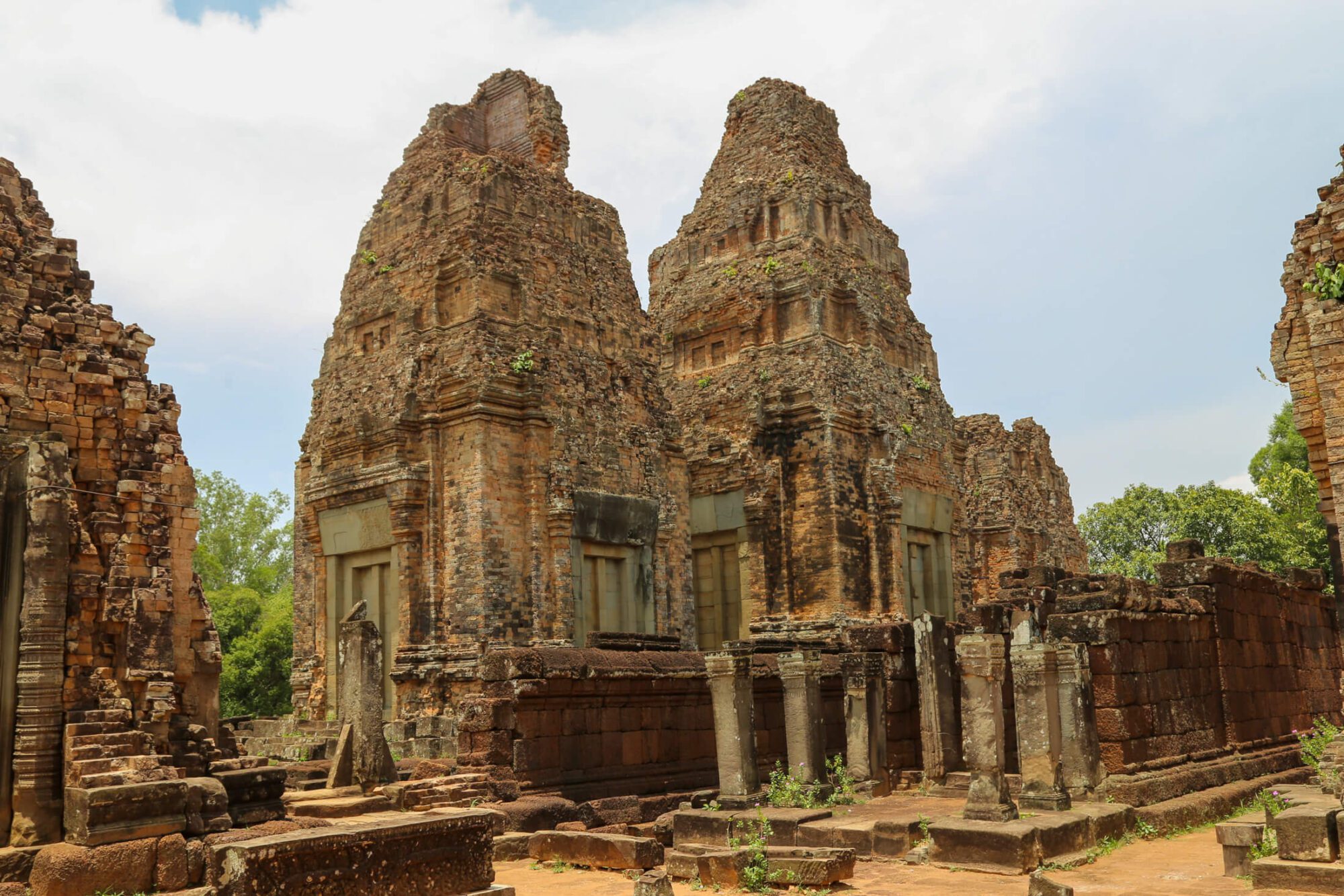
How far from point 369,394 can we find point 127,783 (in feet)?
32.1

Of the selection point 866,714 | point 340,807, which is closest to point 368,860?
point 340,807

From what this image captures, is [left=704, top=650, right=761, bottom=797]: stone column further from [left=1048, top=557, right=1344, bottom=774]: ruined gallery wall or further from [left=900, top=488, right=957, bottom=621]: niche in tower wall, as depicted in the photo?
[left=900, top=488, right=957, bottom=621]: niche in tower wall

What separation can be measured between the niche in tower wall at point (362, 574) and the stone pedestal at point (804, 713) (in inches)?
263

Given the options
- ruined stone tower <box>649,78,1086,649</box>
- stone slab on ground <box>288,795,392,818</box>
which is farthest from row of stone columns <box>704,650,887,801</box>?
ruined stone tower <box>649,78,1086,649</box>

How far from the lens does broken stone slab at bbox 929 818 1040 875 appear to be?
9086mm

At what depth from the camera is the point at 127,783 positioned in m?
9.19

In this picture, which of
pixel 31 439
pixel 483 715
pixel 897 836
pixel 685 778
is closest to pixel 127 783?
pixel 31 439

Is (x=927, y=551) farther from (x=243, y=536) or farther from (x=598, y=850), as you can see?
(x=243, y=536)

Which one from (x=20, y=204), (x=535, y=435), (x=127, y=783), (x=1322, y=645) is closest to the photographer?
(x=127, y=783)

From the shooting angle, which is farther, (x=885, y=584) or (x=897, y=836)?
(x=885, y=584)

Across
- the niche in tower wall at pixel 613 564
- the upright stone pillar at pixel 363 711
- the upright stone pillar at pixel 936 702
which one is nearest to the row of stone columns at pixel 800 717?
the upright stone pillar at pixel 936 702

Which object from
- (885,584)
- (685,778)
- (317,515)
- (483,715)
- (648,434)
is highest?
(648,434)

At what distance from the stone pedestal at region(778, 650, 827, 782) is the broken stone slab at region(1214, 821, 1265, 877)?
195 inches

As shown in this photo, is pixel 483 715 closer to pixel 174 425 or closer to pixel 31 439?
pixel 174 425
